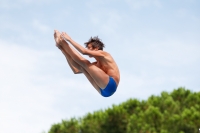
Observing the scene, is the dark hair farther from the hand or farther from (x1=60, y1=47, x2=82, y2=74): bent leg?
the hand

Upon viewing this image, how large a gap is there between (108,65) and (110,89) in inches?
17.1

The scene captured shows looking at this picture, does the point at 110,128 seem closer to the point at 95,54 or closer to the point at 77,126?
the point at 77,126

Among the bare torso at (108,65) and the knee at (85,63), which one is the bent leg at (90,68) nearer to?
the knee at (85,63)

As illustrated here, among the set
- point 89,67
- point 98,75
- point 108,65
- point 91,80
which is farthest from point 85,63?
point 91,80

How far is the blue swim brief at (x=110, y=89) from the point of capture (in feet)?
23.7

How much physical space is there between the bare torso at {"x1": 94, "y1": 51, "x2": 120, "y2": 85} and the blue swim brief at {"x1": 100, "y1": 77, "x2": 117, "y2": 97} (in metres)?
0.10

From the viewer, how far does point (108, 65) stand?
7.30 metres

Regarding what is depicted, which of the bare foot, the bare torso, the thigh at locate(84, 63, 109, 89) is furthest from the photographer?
the bare torso

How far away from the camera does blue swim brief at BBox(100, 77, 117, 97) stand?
724 cm

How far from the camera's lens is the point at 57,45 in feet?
23.2

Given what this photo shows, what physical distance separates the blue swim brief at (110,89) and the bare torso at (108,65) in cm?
10

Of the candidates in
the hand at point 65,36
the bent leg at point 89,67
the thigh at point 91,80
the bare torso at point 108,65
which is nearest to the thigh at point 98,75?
the bent leg at point 89,67

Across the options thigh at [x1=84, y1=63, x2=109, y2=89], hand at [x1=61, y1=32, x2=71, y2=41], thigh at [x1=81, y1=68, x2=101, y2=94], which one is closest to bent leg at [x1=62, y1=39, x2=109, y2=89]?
thigh at [x1=84, y1=63, x2=109, y2=89]

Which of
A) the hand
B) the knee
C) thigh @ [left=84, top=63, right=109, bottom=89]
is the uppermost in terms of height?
the hand
